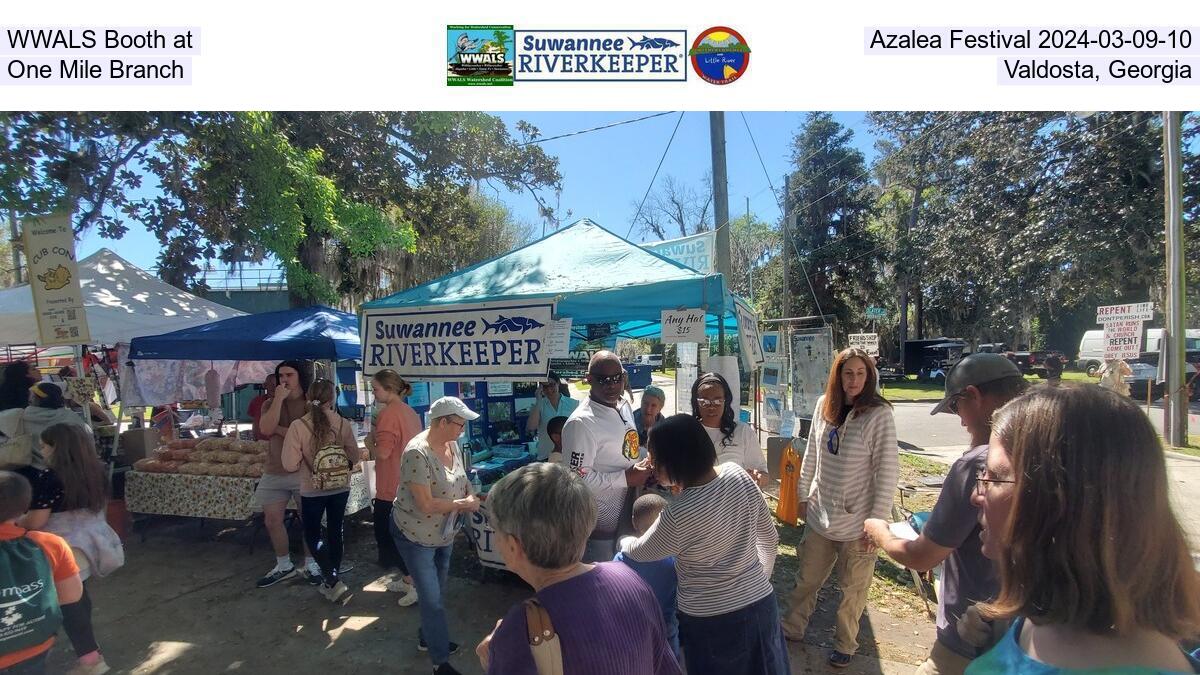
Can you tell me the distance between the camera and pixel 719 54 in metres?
4.53

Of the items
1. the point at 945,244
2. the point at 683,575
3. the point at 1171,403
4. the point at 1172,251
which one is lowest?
the point at 1171,403

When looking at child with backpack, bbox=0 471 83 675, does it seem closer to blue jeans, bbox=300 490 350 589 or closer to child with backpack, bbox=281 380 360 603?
child with backpack, bbox=281 380 360 603

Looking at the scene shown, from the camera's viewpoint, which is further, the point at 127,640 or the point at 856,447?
the point at 127,640

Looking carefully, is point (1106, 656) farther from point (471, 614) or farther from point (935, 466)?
point (935, 466)

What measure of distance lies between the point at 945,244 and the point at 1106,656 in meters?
25.4

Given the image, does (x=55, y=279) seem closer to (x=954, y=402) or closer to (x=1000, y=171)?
(x=954, y=402)

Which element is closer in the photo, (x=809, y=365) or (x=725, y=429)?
(x=725, y=429)

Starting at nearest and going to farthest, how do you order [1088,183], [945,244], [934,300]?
[1088,183] < [945,244] < [934,300]

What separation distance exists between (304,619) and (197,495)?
94.8 inches

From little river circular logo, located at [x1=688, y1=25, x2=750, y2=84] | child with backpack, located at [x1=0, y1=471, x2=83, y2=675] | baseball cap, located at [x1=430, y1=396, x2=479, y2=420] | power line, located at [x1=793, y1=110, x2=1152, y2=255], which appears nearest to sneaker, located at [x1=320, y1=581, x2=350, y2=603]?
child with backpack, located at [x1=0, y1=471, x2=83, y2=675]

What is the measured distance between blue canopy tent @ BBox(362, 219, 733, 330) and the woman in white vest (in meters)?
0.91

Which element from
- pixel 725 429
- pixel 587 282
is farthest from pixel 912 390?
pixel 725 429

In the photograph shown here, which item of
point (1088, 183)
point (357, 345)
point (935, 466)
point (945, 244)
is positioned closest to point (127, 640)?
point (357, 345)

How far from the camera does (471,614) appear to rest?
14.1 ft
